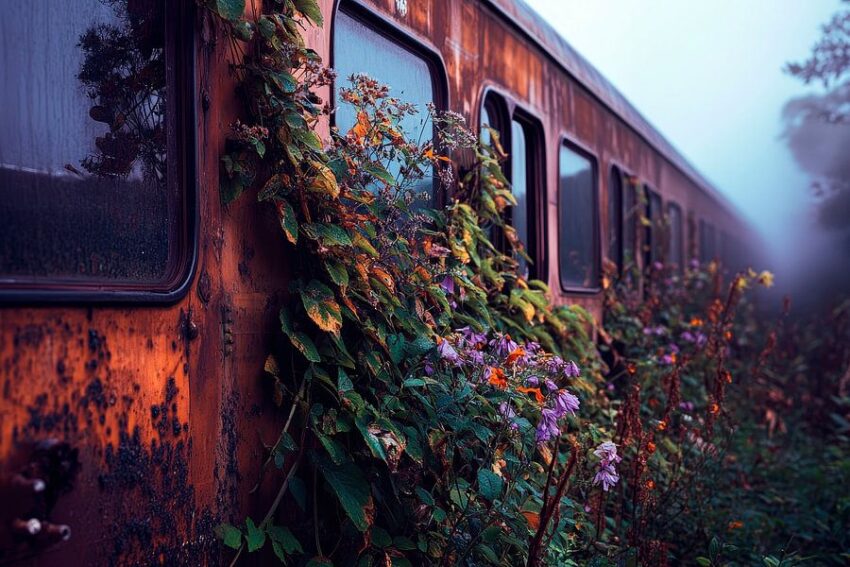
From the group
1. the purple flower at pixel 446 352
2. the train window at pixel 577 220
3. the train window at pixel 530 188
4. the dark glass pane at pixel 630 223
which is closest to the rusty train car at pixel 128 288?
the purple flower at pixel 446 352

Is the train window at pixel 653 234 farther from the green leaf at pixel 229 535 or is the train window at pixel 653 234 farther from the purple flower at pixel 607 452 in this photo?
the green leaf at pixel 229 535

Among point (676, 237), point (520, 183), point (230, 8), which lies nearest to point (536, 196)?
point (520, 183)

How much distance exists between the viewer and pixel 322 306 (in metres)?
2.22

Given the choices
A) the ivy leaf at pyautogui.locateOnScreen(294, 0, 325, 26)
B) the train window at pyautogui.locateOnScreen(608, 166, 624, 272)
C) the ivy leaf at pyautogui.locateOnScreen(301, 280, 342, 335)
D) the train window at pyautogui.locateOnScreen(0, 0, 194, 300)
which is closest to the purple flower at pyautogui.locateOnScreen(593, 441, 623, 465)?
the ivy leaf at pyautogui.locateOnScreen(301, 280, 342, 335)

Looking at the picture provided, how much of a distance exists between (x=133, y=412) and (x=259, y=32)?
1071 mm

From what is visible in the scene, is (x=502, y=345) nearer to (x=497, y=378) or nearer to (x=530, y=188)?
(x=497, y=378)

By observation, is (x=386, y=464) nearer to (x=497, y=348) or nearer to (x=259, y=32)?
(x=497, y=348)

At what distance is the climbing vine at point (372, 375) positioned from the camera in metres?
2.17

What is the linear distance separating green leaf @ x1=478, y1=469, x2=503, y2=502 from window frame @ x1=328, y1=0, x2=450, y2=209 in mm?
1163

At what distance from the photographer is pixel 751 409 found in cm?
669

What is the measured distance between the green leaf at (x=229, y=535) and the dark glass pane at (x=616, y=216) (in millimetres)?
4717

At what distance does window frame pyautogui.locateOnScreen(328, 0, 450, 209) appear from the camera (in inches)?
99.8

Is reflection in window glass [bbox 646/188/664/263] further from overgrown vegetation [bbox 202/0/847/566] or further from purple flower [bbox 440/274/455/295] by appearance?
purple flower [bbox 440/274/455/295]

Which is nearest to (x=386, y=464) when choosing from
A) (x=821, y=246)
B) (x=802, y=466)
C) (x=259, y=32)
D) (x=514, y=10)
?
(x=259, y=32)
